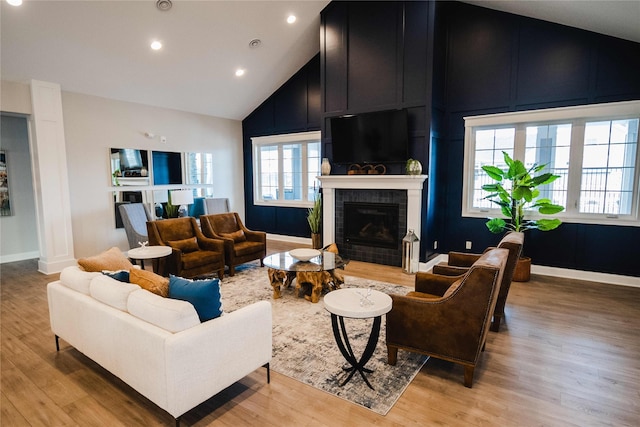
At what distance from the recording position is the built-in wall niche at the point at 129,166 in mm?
6176

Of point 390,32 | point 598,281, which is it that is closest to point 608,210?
point 598,281

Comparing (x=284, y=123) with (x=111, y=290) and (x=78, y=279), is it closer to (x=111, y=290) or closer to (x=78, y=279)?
(x=78, y=279)

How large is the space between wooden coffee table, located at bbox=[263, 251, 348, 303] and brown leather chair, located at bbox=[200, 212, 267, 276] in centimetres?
93

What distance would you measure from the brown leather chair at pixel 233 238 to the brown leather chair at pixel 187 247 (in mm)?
182

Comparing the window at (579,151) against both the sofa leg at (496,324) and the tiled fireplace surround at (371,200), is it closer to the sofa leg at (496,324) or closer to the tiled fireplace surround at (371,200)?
the tiled fireplace surround at (371,200)

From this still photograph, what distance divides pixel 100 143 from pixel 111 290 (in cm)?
475

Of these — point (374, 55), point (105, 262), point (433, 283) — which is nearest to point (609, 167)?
point (433, 283)

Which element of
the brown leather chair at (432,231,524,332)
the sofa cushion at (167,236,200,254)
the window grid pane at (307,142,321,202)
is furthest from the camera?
the window grid pane at (307,142,321,202)

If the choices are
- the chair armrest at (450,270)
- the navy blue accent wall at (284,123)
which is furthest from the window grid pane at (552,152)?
the navy blue accent wall at (284,123)

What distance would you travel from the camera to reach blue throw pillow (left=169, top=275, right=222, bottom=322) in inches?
83.7

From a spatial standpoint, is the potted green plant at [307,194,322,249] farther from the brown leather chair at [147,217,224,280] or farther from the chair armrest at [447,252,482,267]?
the chair armrest at [447,252,482,267]

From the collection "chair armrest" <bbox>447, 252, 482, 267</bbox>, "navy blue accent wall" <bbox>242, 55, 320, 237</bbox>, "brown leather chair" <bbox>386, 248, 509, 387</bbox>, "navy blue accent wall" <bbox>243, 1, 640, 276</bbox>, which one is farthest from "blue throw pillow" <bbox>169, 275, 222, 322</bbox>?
"navy blue accent wall" <bbox>242, 55, 320, 237</bbox>

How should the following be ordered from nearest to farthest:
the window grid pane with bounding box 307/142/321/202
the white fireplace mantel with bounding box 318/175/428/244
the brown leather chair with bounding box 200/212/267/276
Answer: the brown leather chair with bounding box 200/212/267/276
the white fireplace mantel with bounding box 318/175/428/244
the window grid pane with bounding box 307/142/321/202

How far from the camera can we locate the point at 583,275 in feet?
16.1
